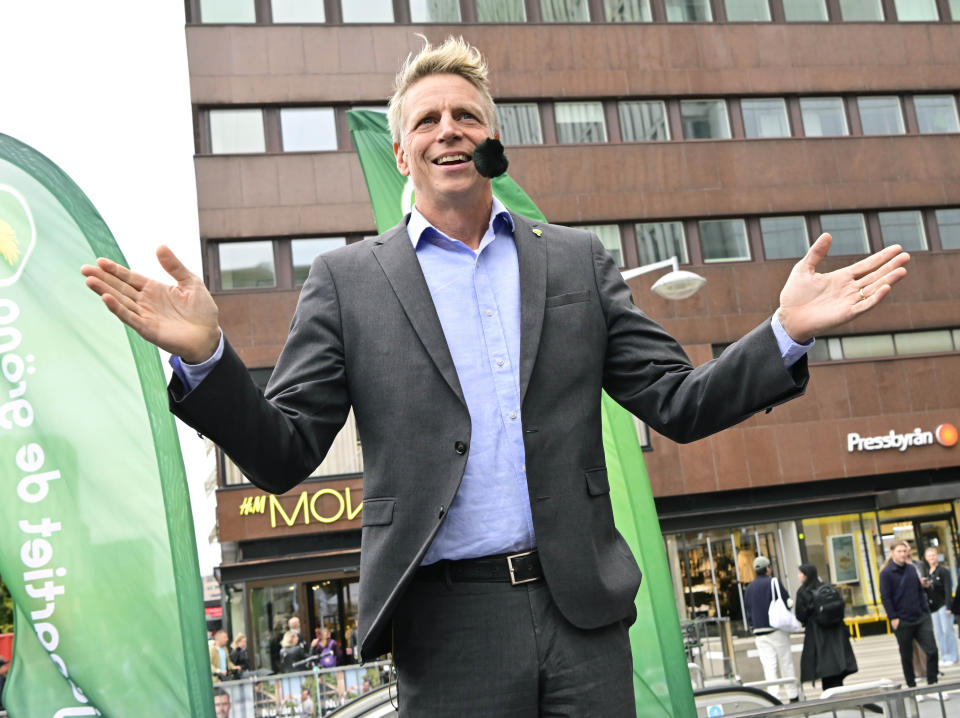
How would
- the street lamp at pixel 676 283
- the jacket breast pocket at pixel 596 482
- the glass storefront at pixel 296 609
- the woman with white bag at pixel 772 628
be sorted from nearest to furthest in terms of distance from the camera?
the jacket breast pocket at pixel 596 482 < the woman with white bag at pixel 772 628 < the street lamp at pixel 676 283 < the glass storefront at pixel 296 609

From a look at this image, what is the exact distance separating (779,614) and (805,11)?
21264 mm

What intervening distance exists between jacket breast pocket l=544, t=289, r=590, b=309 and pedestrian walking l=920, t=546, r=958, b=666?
13019mm

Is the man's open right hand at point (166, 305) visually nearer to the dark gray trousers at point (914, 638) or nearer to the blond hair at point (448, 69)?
the blond hair at point (448, 69)

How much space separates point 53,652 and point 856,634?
914 inches

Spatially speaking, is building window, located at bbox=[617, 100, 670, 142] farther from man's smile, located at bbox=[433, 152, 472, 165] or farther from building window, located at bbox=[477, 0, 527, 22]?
man's smile, located at bbox=[433, 152, 472, 165]

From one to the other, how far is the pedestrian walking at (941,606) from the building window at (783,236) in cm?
1317

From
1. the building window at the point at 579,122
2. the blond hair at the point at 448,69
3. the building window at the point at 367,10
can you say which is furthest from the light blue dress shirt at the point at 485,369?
the building window at the point at 367,10

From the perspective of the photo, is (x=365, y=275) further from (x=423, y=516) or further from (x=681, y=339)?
(x=681, y=339)

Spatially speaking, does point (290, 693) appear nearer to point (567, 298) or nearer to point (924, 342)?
point (567, 298)

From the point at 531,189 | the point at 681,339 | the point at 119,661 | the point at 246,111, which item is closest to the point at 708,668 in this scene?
the point at 119,661

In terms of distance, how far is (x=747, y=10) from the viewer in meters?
29.2

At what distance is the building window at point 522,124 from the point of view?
27234 millimetres

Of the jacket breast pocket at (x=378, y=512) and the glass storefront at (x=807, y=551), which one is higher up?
the jacket breast pocket at (x=378, y=512)

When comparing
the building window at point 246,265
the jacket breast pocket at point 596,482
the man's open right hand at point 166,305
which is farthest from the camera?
the building window at point 246,265
